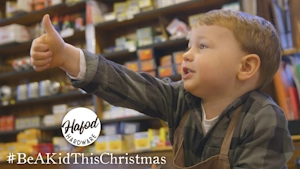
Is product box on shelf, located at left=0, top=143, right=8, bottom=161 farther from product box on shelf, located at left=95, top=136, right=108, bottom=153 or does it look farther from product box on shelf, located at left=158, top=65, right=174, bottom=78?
product box on shelf, located at left=158, top=65, right=174, bottom=78

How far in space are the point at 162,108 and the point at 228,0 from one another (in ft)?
3.82

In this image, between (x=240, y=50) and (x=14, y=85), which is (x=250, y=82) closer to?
(x=240, y=50)

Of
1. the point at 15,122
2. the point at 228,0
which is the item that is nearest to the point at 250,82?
the point at 228,0

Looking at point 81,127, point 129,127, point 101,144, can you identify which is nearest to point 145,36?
point 129,127

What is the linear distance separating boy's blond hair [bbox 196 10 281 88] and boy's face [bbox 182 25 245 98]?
1 centimetres

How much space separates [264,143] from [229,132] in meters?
0.06

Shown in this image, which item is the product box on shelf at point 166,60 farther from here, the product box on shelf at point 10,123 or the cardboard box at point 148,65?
the product box on shelf at point 10,123

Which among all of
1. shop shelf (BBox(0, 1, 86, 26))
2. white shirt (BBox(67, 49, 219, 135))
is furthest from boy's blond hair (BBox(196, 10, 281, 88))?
shop shelf (BBox(0, 1, 86, 26))

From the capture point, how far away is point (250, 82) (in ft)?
1.90

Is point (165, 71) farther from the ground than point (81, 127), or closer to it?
farther from the ground

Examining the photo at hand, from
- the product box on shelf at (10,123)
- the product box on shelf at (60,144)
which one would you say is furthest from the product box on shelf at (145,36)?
the product box on shelf at (10,123)

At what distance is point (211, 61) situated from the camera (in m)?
0.55

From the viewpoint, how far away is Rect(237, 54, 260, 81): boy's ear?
A: 0.56 m

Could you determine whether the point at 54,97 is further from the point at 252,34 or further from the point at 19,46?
the point at 252,34
